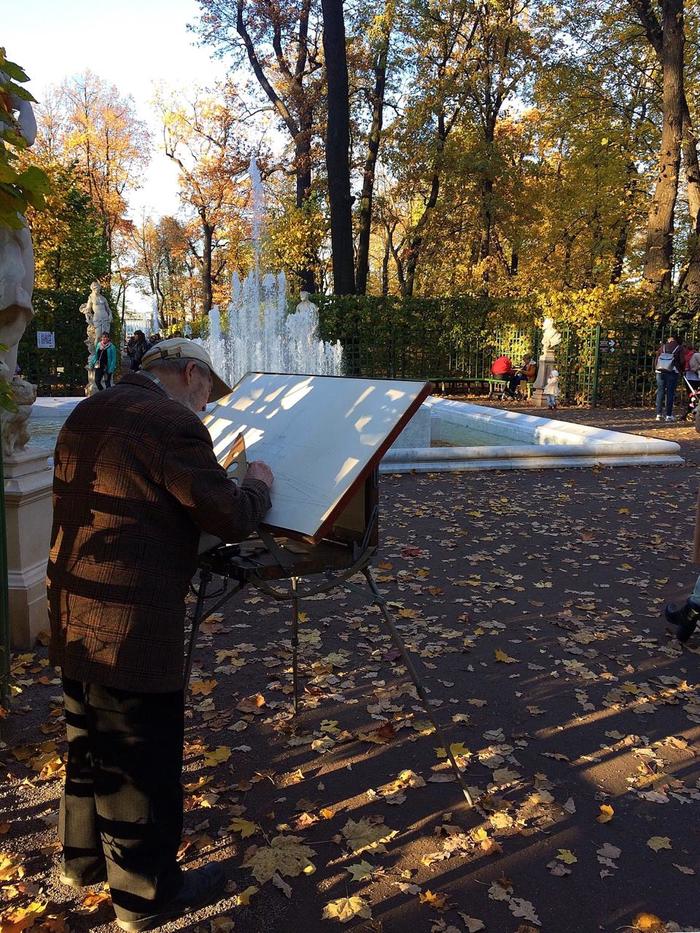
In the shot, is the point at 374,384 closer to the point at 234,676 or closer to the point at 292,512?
the point at 292,512

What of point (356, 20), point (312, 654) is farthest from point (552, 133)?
point (312, 654)

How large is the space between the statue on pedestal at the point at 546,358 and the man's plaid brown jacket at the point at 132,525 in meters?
19.2

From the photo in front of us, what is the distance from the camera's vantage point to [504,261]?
30.2 m

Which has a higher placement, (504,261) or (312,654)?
(504,261)

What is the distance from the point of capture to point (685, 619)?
460cm

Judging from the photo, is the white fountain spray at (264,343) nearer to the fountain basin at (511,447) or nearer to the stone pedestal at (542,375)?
the fountain basin at (511,447)

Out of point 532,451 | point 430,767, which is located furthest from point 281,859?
point 532,451

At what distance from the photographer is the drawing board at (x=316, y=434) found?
7.97 ft

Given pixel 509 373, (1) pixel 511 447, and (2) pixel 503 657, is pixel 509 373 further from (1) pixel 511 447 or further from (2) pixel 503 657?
(2) pixel 503 657

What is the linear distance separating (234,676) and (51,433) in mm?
8638

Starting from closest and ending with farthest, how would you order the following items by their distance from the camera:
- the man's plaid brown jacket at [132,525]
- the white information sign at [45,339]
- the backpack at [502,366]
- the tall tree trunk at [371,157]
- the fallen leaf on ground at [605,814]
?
the man's plaid brown jacket at [132,525] < the fallen leaf on ground at [605,814] < the white information sign at [45,339] < the backpack at [502,366] < the tall tree trunk at [371,157]

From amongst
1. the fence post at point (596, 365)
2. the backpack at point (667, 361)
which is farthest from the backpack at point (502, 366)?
the backpack at point (667, 361)

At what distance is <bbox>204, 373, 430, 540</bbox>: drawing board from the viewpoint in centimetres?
243

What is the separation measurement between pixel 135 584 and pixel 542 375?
1955cm
